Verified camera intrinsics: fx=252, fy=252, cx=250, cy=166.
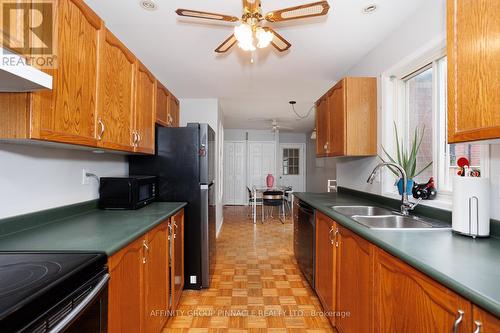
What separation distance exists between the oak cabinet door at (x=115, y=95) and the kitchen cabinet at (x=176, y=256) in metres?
0.72

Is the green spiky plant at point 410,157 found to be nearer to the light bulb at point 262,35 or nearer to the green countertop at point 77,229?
the light bulb at point 262,35

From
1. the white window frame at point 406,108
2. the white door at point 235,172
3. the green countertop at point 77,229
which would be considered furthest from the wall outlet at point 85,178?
the white door at point 235,172

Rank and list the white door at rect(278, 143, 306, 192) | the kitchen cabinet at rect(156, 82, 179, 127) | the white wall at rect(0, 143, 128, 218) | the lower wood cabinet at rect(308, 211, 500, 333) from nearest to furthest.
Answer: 1. the lower wood cabinet at rect(308, 211, 500, 333)
2. the white wall at rect(0, 143, 128, 218)
3. the kitchen cabinet at rect(156, 82, 179, 127)
4. the white door at rect(278, 143, 306, 192)

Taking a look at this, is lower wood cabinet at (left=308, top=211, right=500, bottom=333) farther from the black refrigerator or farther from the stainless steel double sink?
the black refrigerator

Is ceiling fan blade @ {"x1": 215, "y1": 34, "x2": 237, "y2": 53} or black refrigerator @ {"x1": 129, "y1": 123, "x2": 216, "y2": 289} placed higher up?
ceiling fan blade @ {"x1": 215, "y1": 34, "x2": 237, "y2": 53}

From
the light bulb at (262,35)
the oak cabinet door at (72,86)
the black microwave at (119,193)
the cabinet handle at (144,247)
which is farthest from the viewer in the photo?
the black microwave at (119,193)

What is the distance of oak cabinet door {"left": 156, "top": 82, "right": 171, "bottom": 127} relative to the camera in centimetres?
248

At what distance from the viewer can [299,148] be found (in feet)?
27.9

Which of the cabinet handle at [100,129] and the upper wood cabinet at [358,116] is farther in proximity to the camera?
the upper wood cabinet at [358,116]

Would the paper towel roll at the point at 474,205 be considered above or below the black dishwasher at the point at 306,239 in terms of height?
above

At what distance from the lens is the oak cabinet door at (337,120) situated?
8.00 feet

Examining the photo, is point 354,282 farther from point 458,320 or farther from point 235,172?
point 235,172

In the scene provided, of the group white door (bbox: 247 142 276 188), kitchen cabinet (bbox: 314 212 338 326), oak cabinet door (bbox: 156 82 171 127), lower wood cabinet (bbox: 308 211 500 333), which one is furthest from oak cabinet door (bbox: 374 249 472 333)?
white door (bbox: 247 142 276 188)

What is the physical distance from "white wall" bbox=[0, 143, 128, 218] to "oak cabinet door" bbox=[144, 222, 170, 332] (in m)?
0.64
